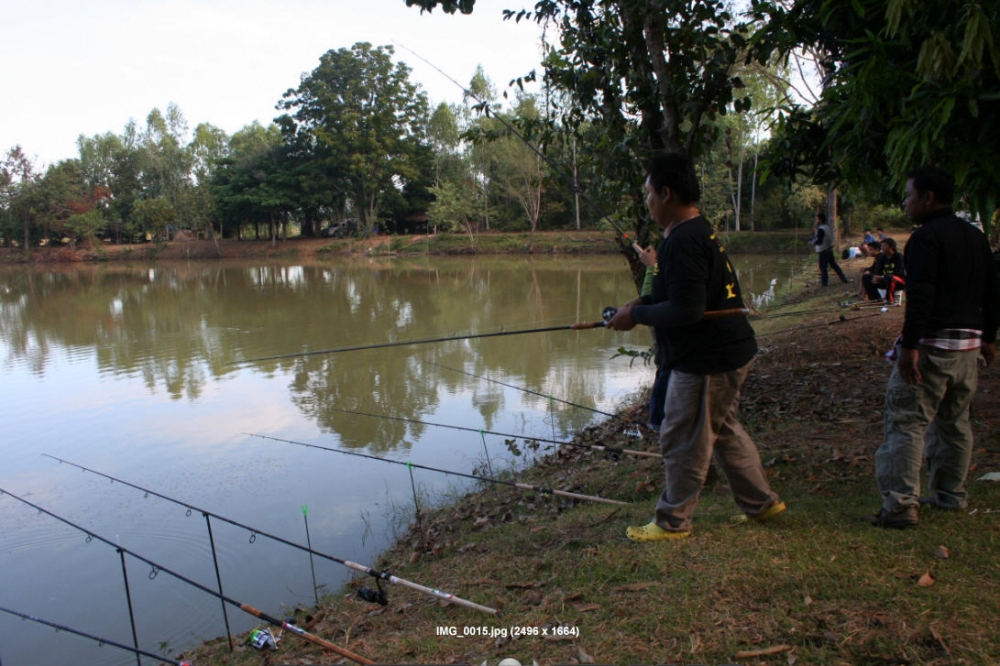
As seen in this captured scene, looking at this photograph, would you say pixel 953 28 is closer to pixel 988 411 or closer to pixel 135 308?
pixel 988 411

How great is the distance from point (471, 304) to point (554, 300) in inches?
92.8

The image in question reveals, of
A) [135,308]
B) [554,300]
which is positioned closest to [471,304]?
[554,300]

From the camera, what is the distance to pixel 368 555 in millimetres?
5266

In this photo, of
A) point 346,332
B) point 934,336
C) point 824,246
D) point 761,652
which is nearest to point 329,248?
point 346,332

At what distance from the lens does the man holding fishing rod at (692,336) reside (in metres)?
2.80

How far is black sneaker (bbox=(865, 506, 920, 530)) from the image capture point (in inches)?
114

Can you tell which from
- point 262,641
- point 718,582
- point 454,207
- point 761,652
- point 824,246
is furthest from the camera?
point 454,207

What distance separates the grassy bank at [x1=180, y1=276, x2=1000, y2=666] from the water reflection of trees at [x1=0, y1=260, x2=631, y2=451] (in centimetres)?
356

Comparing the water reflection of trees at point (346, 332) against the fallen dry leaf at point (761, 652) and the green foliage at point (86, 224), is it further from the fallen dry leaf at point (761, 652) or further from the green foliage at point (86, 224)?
the green foliage at point (86, 224)

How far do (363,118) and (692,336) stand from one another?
151 feet

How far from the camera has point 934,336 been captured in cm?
287

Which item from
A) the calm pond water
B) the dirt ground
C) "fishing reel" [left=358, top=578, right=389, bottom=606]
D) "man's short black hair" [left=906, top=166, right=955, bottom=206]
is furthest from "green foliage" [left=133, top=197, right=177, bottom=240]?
"man's short black hair" [left=906, top=166, right=955, bottom=206]

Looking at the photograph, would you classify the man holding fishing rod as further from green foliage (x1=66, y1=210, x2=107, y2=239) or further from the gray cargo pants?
green foliage (x1=66, y1=210, x2=107, y2=239)

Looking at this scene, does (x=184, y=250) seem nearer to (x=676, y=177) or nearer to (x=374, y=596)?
(x=374, y=596)
